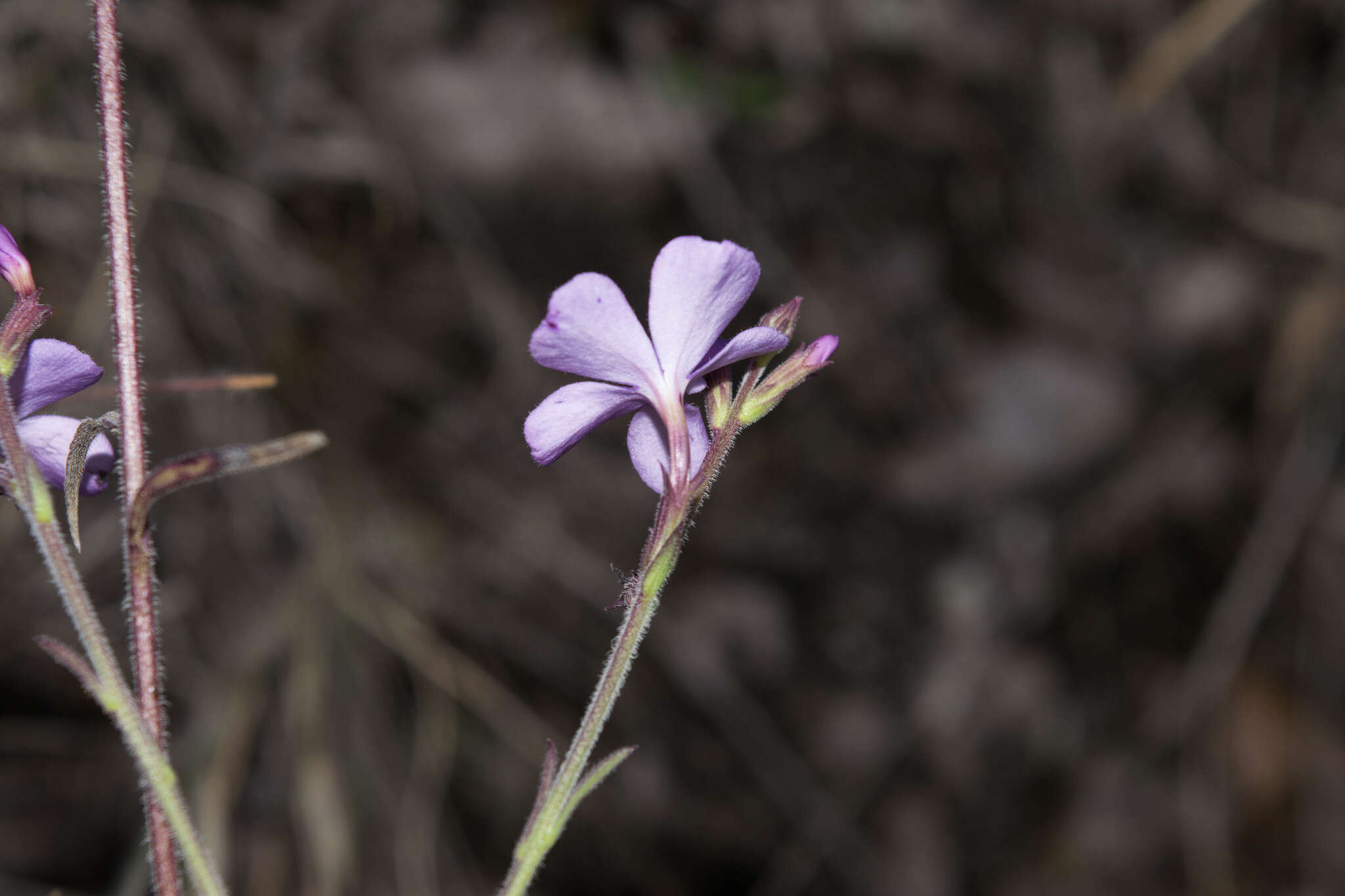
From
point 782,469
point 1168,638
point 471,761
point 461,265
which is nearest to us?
point 461,265

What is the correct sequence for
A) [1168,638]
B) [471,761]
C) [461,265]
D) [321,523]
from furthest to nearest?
[1168,638]
[471,761]
[461,265]
[321,523]

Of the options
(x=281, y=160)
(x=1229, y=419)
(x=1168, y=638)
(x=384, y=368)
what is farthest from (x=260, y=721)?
(x=1229, y=419)

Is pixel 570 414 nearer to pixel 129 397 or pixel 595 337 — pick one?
pixel 595 337

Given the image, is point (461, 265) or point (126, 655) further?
point (461, 265)

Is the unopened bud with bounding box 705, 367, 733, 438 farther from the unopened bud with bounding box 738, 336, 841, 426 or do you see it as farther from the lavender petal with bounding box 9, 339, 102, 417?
the lavender petal with bounding box 9, 339, 102, 417

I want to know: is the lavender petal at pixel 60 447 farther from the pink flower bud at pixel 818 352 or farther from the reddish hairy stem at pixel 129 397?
the pink flower bud at pixel 818 352

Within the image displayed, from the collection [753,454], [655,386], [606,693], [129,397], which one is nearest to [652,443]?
[655,386]

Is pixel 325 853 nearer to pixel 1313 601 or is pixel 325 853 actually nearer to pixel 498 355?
pixel 498 355

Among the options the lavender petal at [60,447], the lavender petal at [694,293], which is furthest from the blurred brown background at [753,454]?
the lavender petal at [694,293]
